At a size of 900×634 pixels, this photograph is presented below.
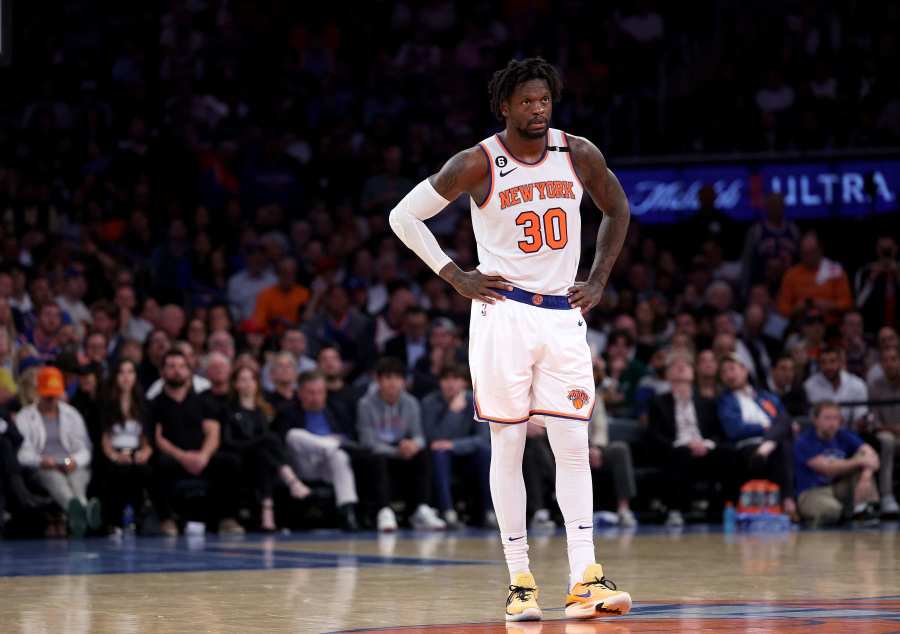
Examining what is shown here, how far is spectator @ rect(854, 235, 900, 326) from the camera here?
15.8 m

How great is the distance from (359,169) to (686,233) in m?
3.89

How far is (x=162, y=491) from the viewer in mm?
12914

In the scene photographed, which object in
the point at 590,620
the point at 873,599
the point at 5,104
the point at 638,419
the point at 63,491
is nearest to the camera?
the point at 590,620

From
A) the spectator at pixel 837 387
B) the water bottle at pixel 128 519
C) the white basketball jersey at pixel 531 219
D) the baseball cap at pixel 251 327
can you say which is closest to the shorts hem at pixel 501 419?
the white basketball jersey at pixel 531 219

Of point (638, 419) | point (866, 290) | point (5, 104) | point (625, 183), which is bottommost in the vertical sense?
point (638, 419)

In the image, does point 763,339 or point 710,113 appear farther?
point 710,113

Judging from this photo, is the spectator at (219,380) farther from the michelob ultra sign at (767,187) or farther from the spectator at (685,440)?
the michelob ultra sign at (767,187)

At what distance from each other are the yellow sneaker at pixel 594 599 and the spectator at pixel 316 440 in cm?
704

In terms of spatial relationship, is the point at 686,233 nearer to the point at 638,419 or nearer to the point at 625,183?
the point at 625,183

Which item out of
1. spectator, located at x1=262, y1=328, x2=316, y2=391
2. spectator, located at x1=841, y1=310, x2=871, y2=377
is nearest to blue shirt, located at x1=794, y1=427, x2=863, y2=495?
spectator, located at x1=841, y1=310, x2=871, y2=377

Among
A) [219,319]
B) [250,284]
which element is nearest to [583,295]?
[219,319]

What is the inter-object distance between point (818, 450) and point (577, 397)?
761cm

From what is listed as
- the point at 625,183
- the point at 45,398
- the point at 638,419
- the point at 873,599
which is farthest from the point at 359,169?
the point at 873,599

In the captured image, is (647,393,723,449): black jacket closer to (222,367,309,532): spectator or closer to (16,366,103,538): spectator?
(222,367,309,532): spectator
